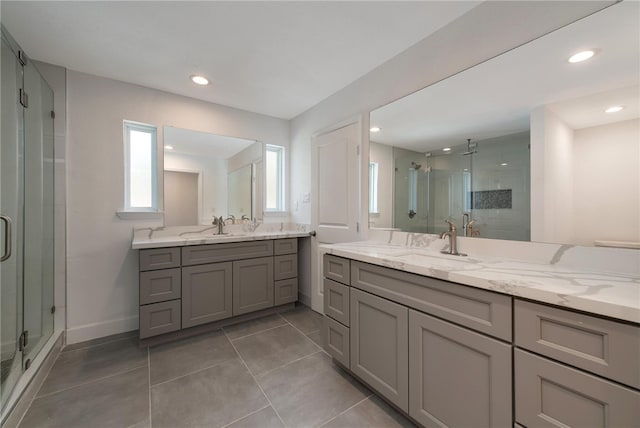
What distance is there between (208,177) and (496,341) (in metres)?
2.77

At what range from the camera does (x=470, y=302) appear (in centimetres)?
104

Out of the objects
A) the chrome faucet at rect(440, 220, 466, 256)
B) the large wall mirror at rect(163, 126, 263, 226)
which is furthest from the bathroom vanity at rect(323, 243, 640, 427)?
the large wall mirror at rect(163, 126, 263, 226)

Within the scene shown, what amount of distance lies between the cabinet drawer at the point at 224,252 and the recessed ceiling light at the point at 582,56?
2521 mm

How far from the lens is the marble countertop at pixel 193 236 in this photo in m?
2.12

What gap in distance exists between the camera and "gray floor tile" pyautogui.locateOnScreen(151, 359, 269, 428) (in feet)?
4.43

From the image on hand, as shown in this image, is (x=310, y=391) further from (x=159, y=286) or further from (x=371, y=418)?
(x=159, y=286)

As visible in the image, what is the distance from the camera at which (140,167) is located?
2420 millimetres

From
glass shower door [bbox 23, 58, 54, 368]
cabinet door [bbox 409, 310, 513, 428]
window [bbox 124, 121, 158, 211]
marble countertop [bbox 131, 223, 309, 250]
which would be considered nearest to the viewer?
cabinet door [bbox 409, 310, 513, 428]

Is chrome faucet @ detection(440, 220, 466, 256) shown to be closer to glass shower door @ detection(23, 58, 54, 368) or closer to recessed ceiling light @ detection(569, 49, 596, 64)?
recessed ceiling light @ detection(569, 49, 596, 64)

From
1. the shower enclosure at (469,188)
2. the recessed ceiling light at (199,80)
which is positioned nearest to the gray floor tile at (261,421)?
the shower enclosure at (469,188)

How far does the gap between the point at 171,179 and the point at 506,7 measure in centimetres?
292

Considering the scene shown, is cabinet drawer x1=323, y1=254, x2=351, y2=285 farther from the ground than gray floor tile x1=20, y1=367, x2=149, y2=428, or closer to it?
farther from the ground

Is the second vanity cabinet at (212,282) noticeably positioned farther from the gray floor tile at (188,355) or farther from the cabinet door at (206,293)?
the gray floor tile at (188,355)

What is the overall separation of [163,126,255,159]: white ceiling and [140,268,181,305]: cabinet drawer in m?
1.26
